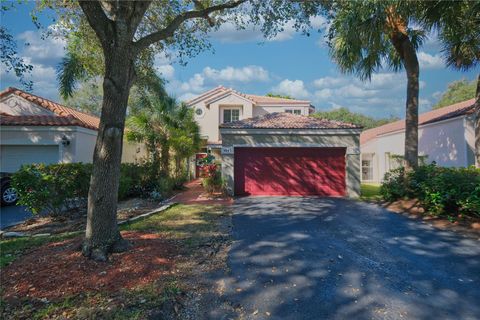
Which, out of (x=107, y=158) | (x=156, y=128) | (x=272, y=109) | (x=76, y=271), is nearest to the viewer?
(x=76, y=271)

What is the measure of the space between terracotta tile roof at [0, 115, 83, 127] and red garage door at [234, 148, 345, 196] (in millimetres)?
8751

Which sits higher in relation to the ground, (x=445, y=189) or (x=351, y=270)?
(x=445, y=189)

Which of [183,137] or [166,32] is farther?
[183,137]

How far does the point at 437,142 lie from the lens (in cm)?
1866

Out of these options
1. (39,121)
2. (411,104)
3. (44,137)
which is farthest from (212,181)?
(39,121)

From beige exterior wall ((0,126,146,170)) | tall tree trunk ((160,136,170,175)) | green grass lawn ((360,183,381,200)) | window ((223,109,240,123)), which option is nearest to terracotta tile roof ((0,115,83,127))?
beige exterior wall ((0,126,146,170))

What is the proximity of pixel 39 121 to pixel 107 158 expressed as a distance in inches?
513

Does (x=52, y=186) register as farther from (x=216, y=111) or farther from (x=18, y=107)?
(x=216, y=111)

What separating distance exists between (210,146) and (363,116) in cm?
5270

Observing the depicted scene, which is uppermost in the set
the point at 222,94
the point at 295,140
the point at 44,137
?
the point at 222,94

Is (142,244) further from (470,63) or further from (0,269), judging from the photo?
(470,63)

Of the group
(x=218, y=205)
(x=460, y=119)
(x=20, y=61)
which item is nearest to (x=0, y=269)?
(x=20, y=61)

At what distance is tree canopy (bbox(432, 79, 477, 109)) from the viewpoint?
1600 inches

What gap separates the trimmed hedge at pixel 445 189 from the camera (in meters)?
8.70
